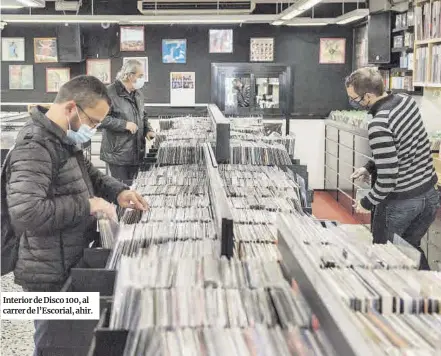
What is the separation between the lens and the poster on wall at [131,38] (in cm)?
1040

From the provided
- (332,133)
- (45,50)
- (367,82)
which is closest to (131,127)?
(367,82)

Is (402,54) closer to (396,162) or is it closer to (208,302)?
(396,162)

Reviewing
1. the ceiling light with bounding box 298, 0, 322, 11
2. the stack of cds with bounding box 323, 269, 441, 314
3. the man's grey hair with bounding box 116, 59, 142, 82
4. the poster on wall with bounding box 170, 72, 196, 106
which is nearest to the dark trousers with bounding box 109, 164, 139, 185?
the man's grey hair with bounding box 116, 59, 142, 82

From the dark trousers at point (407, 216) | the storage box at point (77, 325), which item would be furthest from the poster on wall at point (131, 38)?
the storage box at point (77, 325)

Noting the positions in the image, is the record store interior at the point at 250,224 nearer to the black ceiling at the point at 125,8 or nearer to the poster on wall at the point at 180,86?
the black ceiling at the point at 125,8

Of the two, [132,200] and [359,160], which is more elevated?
[132,200]

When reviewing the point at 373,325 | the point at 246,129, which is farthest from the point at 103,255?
the point at 246,129

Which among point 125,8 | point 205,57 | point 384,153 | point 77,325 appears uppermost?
point 125,8

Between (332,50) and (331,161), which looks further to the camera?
(332,50)

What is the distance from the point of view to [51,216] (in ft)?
7.96

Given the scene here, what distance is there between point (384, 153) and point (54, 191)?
1.91 metres

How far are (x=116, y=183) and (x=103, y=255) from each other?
85 centimetres

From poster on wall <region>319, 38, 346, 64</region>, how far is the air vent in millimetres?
1985

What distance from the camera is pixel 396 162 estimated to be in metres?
3.62
